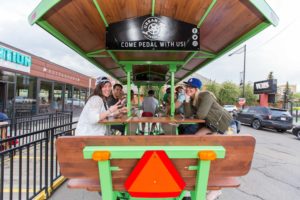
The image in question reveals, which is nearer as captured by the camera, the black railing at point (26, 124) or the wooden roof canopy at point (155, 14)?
the wooden roof canopy at point (155, 14)

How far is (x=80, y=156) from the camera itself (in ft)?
7.43

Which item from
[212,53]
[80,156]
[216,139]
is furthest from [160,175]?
[212,53]

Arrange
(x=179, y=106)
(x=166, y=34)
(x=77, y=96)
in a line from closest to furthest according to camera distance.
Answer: (x=166, y=34) < (x=179, y=106) < (x=77, y=96)

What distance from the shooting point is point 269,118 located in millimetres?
16266

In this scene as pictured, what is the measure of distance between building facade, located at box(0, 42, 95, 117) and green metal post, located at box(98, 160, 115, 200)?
10656 millimetres

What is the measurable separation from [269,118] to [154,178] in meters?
16.4

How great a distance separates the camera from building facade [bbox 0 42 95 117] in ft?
40.4

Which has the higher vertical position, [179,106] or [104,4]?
[104,4]

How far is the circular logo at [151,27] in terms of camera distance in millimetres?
4043

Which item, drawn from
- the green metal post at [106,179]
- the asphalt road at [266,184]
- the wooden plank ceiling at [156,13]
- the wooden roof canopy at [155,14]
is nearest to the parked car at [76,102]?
the asphalt road at [266,184]

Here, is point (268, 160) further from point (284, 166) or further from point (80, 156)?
point (80, 156)

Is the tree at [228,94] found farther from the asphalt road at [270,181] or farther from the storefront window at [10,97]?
the asphalt road at [270,181]

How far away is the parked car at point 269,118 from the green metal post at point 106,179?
16.2 meters

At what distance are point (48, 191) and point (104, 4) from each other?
3.27m
